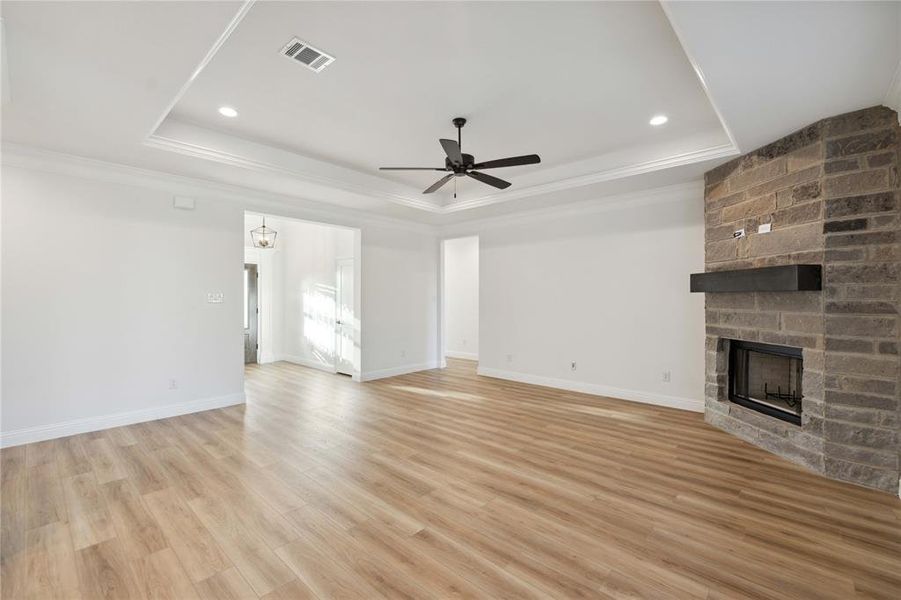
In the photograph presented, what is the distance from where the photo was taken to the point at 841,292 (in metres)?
3.08

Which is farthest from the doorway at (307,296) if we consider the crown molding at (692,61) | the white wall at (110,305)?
the crown molding at (692,61)

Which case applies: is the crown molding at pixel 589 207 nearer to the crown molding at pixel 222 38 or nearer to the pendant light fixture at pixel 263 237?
the pendant light fixture at pixel 263 237

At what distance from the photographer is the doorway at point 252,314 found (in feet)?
27.5

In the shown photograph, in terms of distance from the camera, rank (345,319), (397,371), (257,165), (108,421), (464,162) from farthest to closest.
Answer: (397,371) < (345,319) < (257,165) < (108,421) < (464,162)

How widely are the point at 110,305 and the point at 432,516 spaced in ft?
13.5

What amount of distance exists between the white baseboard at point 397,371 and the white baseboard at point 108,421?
1.97 metres

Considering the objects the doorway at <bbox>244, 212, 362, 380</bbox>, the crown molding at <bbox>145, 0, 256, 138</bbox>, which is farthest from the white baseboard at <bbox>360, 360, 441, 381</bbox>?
the crown molding at <bbox>145, 0, 256, 138</bbox>

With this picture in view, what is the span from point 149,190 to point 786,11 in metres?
5.63

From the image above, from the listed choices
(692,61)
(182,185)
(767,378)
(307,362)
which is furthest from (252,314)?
(767,378)

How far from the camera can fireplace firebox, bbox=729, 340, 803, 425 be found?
11.8 feet

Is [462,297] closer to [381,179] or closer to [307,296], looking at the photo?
[307,296]

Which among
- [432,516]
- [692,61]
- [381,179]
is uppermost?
[381,179]

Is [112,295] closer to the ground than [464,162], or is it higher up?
closer to the ground

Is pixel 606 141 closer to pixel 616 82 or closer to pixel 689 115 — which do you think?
pixel 689 115
